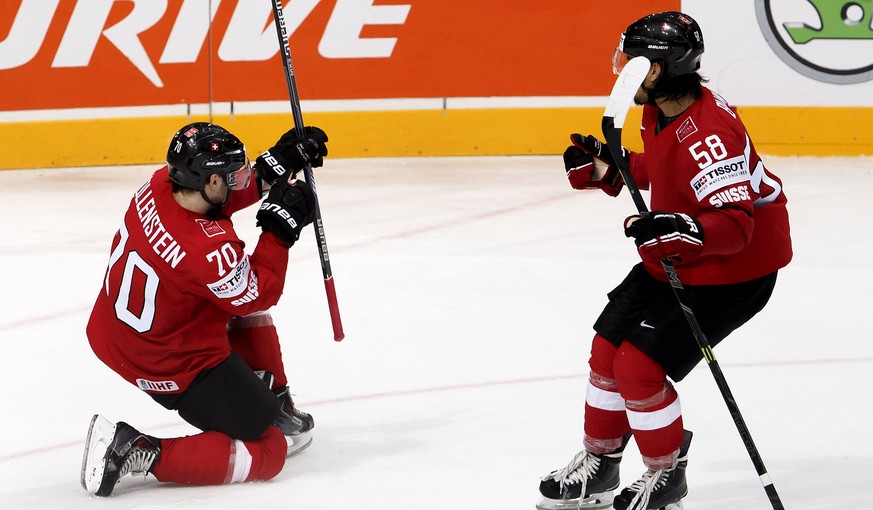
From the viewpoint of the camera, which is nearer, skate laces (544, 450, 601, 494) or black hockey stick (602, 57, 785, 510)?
black hockey stick (602, 57, 785, 510)

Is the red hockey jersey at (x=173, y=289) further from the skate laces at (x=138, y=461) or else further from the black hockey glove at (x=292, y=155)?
the black hockey glove at (x=292, y=155)

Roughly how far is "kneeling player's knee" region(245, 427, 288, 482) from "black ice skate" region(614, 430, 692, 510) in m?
0.77

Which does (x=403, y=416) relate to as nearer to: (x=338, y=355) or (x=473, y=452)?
(x=473, y=452)

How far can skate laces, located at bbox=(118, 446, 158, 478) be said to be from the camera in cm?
276

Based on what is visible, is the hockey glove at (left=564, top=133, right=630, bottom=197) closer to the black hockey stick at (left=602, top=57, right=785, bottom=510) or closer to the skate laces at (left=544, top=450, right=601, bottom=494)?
the black hockey stick at (left=602, top=57, right=785, bottom=510)

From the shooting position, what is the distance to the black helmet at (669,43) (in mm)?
2486

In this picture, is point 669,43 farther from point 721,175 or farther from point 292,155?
point 292,155

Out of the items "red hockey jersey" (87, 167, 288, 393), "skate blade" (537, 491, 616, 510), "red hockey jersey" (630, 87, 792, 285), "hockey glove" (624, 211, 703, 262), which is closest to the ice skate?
"red hockey jersey" (87, 167, 288, 393)

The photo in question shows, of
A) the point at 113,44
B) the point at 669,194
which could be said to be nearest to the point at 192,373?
the point at 669,194

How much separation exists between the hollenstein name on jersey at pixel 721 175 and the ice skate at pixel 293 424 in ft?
3.87

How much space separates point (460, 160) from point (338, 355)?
3350mm

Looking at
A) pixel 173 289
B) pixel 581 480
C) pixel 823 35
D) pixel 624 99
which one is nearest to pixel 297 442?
pixel 173 289

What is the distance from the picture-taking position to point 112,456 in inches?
108

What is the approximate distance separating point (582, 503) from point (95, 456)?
1.04 meters
